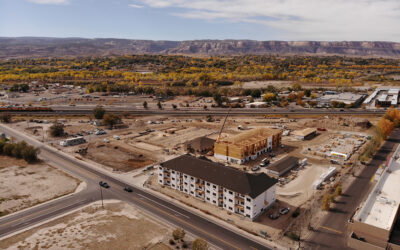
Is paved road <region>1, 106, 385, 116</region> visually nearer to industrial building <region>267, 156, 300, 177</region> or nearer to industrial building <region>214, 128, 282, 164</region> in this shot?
industrial building <region>214, 128, 282, 164</region>

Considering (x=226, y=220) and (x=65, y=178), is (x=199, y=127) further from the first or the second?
(x=226, y=220)

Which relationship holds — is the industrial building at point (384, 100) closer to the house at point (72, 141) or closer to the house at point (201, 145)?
the house at point (201, 145)

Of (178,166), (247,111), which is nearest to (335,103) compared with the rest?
(247,111)

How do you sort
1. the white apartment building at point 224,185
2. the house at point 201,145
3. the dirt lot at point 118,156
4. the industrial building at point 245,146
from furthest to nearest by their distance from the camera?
the house at point 201,145 → the industrial building at point 245,146 → the dirt lot at point 118,156 → the white apartment building at point 224,185

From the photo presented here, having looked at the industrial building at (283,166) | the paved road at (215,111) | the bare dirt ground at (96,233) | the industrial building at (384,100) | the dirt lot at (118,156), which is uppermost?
the industrial building at (384,100)

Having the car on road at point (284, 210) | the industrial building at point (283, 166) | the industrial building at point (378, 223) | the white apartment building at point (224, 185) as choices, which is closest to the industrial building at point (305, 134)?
the industrial building at point (283, 166)

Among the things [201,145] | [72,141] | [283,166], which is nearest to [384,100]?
[283,166]

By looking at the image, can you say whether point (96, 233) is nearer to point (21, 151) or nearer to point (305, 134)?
point (21, 151)
